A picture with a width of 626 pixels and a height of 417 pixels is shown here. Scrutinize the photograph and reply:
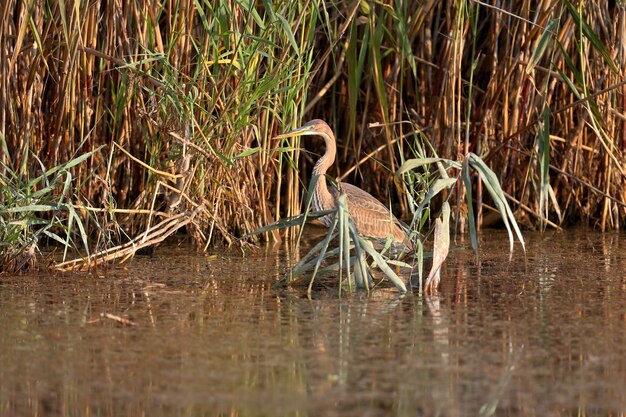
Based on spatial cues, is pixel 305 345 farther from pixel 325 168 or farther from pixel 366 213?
pixel 325 168

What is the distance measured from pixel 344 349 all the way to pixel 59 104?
2.05 metres

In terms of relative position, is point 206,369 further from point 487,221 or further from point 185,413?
point 487,221

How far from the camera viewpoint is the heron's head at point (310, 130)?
495 cm

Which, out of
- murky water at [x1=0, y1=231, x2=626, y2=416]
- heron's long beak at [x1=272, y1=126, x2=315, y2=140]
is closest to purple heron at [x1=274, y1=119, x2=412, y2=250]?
heron's long beak at [x1=272, y1=126, x2=315, y2=140]

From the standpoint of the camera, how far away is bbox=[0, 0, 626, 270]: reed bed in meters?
A: 4.56

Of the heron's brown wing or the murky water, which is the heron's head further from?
the murky water

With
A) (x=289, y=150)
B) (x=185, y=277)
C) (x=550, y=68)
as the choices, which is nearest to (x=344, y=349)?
(x=185, y=277)

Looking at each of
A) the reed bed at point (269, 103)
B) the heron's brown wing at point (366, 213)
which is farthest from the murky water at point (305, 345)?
the heron's brown wing at point (366, 213)

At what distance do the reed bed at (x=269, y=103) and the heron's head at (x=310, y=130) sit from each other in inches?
2.8

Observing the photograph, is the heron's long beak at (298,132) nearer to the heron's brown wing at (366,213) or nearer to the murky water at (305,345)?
the heron's brown wing at (366,213)

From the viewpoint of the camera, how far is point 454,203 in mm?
5684

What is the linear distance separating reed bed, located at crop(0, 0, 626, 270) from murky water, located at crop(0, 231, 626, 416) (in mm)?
383

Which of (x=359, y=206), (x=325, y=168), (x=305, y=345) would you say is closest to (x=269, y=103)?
(x=325, y=168)

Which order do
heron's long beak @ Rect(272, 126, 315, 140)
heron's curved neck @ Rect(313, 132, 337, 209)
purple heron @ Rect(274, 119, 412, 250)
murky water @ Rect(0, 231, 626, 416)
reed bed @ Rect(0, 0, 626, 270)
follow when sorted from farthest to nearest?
heron's curved neck @ Rect(313, 132, 337, 209)
purple heron @ Rect(274, 119, 412, 250)
heron's long beak @ Rect(272, 126, 315, 140)
reed bed @ Rect(0, 0, 626, 270)
murky water @ Rect(0, 231, 626, 416)
